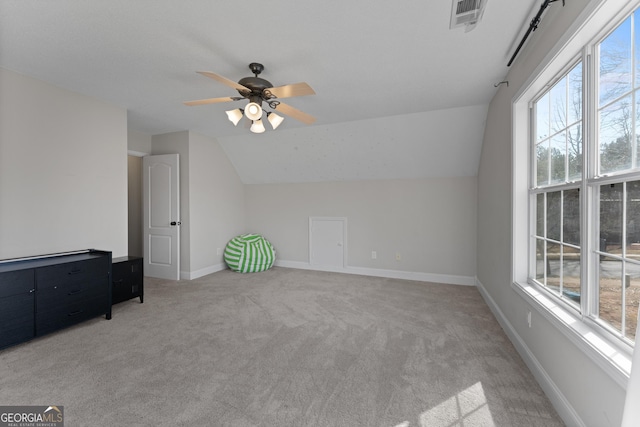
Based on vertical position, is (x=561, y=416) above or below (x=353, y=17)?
below

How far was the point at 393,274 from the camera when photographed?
4.60m

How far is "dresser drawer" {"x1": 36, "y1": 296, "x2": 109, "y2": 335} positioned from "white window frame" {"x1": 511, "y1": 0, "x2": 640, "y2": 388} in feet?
12.7

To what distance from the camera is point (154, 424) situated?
1.51m

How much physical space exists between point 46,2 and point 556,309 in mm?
3735

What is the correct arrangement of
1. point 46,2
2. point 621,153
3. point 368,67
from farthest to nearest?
1. point 368,67
2. point 46,2
3. point 621,153

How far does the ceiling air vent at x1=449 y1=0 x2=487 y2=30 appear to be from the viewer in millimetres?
1579

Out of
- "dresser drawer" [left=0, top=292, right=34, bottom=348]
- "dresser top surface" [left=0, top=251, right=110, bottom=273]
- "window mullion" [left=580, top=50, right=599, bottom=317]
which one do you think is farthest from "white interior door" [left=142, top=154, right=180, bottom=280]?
"window mullion" [left=580, top=50, right=599, bottom=317]

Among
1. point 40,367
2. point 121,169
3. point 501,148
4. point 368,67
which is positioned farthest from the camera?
point 121,169

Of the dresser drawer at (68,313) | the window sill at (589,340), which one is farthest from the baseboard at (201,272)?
the window sill at (589,340)

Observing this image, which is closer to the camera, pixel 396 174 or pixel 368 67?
pixel 368 67

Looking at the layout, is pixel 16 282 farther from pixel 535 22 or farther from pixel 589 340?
pixel 535 22

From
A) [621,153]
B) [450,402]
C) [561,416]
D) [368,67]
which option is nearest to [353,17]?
[368,67]

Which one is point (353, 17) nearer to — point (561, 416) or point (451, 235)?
point (561, 416)

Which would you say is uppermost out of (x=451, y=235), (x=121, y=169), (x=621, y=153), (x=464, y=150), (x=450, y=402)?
(x=464, y=150)
